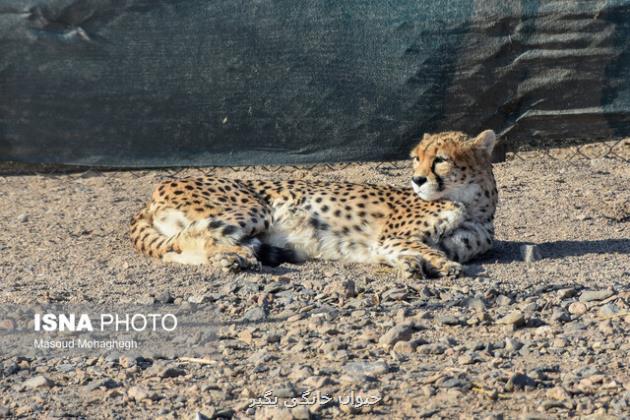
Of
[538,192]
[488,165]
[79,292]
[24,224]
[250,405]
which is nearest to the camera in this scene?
[250,405]

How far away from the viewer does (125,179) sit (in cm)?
779

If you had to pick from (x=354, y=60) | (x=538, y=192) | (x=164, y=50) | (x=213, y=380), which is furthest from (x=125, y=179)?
(x=213, y=380)

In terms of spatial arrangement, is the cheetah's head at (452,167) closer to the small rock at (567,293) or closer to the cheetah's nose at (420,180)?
the cheetah's nose at (420,180)

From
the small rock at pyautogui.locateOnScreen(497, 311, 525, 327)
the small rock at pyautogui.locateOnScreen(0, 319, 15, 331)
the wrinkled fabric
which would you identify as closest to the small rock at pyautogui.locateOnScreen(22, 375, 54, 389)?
the small rock at pyautogui.locateOnScreen(0, 319, 15, 331)

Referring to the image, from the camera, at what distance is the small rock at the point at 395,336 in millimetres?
4492

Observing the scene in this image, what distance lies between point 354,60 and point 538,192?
4.41 ft

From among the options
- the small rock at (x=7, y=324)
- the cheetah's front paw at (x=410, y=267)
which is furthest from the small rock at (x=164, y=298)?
the cheetah's front paw at (x=410, y=267)

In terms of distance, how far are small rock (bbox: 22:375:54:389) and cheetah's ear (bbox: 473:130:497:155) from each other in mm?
2774

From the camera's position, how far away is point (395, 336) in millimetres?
4508

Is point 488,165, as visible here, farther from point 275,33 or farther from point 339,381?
point 339,381

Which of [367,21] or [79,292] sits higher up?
[367,21]

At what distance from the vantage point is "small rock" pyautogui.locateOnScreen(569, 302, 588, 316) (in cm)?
485

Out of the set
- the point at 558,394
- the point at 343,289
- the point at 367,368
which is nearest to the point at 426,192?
the point at 343,289

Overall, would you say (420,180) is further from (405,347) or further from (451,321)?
(405,347)
